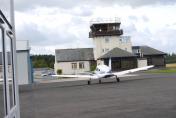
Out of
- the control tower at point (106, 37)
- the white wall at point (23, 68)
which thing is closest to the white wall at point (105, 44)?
the control tower at point (106, 37)

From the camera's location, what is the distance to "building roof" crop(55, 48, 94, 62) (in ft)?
310

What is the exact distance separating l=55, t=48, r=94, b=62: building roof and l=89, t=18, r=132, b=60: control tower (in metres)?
4.18

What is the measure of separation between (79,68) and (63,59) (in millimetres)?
3897

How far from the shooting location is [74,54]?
9600cm

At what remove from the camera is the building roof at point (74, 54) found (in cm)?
9444

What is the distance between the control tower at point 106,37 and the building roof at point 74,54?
418 cm

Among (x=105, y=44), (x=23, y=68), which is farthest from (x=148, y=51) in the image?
(x=23, y=68)

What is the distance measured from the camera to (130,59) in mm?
85688

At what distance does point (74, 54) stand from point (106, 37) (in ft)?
34.2

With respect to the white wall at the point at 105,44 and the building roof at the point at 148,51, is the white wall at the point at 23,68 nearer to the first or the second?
the white wall at the point at 105,44

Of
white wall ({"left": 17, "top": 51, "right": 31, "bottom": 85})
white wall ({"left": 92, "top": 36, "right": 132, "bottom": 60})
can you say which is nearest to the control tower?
white wall ({"left": 92, "top": 36, "right": 132, "bottom": 60})

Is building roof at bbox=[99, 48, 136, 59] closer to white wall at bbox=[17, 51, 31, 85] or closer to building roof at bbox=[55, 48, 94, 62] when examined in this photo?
building roof at bbox=[55, 48, 94, 62]

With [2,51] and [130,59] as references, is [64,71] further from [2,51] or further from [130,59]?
[2,51]

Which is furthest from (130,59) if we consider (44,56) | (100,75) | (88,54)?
(44,56)
